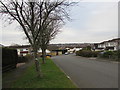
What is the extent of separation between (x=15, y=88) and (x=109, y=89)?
413cm

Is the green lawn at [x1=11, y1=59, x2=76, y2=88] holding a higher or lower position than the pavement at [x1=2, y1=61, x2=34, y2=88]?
higher

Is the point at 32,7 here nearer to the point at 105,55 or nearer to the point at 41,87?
the point at 41,87

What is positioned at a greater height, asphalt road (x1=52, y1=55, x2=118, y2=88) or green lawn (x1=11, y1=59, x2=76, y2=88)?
green lawn (x1=11, y1=59, x2=76, y2=88)

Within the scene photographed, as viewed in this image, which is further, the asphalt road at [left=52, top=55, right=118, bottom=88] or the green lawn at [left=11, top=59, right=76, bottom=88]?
the asphalt road at [left=52, top=55, right=118, bottom=88]

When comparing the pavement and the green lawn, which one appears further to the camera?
the pavement

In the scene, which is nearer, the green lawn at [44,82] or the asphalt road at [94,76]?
the green lawn at [44,82]

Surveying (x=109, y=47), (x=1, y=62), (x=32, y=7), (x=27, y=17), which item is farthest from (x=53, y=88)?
(x=109, y=47)

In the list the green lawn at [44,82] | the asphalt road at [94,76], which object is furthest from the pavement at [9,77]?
the asphalt road at [94,76]

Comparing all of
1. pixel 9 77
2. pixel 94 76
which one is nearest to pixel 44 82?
pixel 9 77

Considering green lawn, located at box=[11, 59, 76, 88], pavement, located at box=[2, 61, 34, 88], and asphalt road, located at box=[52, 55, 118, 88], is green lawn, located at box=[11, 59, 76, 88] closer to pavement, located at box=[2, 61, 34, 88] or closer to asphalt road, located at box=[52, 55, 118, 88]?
pavement, located at box=[2, 61, 34, 88]

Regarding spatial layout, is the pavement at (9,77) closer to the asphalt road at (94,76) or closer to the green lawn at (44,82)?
the green lawn at (44,82)

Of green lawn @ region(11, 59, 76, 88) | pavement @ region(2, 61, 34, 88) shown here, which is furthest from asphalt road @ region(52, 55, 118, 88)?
pavement @ region(2, 61, 34, 88)

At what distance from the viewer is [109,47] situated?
73312mm

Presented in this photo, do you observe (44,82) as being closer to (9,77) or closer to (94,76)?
(9,77)
